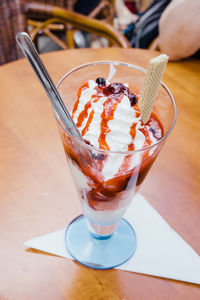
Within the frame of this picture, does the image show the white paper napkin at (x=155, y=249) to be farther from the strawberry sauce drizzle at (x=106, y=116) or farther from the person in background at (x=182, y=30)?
the person in background at (x=182, y=30)

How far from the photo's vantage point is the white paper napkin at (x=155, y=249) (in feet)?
1.98

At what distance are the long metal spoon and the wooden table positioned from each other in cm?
29

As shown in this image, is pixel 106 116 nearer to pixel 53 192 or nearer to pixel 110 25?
pixel 53 192

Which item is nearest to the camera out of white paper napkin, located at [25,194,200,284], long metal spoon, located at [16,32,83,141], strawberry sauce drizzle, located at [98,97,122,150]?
long metal spoon, located at [16,32,83,141]

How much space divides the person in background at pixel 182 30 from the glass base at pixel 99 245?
70cm

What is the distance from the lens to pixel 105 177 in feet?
1.52

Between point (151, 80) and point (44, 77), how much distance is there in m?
0.16

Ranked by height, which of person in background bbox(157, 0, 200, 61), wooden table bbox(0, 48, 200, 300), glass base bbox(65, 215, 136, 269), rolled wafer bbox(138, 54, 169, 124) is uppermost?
rolled wafer bbox(138, 54, 169, 124)

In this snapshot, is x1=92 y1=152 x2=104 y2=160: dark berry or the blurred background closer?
x1=92 y1=152 x2=104 y2=160: dark berry

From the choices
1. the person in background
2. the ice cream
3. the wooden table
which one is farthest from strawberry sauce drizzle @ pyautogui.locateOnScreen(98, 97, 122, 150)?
the person in background

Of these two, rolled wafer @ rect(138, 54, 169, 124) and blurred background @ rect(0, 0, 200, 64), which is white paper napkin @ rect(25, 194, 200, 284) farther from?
blurred background @ rect(0, 0, 200, 64)

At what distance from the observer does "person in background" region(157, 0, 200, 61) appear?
3.61 ft

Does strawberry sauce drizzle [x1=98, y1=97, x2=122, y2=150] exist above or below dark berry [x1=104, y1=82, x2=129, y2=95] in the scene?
below

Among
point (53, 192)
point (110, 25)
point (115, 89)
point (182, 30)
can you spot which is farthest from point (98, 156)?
point (110, 25)
